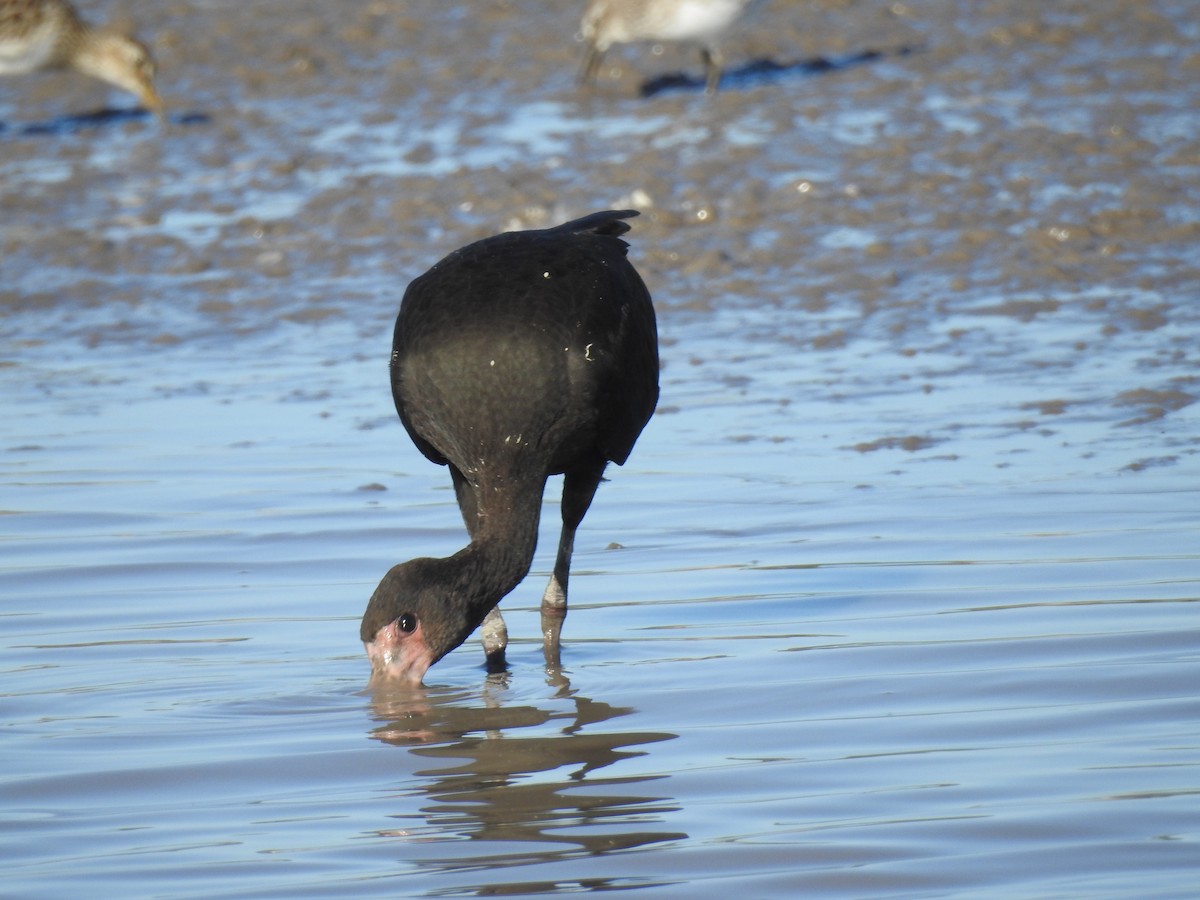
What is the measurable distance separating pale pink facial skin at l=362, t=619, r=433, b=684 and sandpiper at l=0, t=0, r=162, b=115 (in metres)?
9.89

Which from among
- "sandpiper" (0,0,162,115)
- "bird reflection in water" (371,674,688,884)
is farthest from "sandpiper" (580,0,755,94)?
"bird reflection in water" (371,674,688,884)

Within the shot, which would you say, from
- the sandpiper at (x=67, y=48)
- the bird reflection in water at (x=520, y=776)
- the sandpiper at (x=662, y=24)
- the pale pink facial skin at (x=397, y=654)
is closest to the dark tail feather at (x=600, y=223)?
the bird reflection in water at (x=520, y=776)

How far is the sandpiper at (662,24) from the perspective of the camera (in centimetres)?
1327

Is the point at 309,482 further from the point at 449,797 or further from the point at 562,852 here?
the point at 562,852

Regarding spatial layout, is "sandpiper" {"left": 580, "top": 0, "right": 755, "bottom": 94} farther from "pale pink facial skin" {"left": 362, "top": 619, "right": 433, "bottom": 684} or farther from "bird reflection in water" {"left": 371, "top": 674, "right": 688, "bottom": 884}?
"pale pink facial skin" {"left": 362, "top": 619, "right": 433, "bottom": 684}

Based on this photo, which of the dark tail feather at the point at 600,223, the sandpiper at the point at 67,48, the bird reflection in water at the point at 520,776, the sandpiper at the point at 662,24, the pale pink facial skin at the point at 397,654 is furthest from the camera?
the sandpiper at the point at 67,48

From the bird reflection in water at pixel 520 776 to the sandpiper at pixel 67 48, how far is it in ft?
32.0

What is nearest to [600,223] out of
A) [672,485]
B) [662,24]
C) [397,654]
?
[672,485]

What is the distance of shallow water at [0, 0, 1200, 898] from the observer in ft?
13.5

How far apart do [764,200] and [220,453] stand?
4.34 meters

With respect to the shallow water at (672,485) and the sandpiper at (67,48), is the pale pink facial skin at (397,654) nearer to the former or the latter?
the shallow water at (672,485)

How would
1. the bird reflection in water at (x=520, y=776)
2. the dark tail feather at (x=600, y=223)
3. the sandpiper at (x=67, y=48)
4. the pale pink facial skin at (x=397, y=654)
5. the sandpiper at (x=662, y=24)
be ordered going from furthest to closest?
1. the sandpiper at (x=67, y=48)
2. the sandpiper at (x=662, y=24)
3. the dark tail feather at (x=600, y=223)
4. the pale pink facial skin at (x=397, y=654)
5. the bird reflection in water at (x=520, y=776)

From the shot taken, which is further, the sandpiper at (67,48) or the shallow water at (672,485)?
the sandpiper at (67,48)

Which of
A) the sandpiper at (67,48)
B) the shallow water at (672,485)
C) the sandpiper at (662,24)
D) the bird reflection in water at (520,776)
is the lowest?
the bird reflection in water at (520,776)
